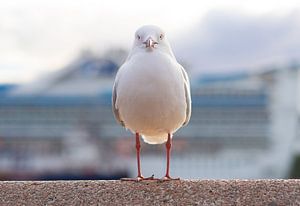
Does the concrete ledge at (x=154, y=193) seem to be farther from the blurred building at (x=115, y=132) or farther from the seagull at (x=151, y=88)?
the blurred building at (x=115, y=132)

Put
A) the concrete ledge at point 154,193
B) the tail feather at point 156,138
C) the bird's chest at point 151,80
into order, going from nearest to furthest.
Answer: the concrete ledge at point 154,193 < the bird's chest at point 151,80 < the tail feather at point 156,138

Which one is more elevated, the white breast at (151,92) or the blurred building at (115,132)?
the blurred building at (115,132)

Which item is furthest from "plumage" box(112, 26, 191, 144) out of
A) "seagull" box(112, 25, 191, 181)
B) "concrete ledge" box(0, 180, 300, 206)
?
"concrete ledge" box(0, 180, 300, 206)

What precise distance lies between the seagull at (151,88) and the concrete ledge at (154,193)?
0.26 meters

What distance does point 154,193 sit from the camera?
10.6 feet

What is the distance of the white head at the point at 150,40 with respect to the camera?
3529 millimetres

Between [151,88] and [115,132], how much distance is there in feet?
160

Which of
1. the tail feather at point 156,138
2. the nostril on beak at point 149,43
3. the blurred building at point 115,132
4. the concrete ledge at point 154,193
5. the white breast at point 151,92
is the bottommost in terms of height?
the concrete ledge at point 154,193

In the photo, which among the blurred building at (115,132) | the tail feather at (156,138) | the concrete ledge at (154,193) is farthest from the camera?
the blurred building at (115,132)

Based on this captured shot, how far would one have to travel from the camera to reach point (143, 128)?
3.64 meters

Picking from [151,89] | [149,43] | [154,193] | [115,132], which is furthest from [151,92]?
[115,132]

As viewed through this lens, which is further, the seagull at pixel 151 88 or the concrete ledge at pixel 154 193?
the seagull at pixel 151 88

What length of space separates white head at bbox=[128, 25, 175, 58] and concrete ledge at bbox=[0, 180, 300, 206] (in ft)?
1.86

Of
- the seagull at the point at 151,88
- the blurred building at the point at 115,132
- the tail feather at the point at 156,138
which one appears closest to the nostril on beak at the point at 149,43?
the seagull at the point at 151,88
